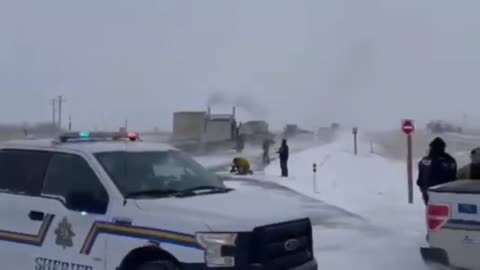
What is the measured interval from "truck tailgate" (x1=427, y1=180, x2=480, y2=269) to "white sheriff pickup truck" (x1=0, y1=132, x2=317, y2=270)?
1.17 metres

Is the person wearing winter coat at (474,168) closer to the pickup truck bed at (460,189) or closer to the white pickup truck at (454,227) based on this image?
the pickup truck bed at (460,189)

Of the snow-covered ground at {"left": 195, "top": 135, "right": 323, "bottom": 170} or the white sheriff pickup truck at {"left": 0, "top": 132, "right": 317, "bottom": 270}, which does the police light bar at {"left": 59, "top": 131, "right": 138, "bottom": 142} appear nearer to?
the white sheriff pickup truck at {"left": 0, "top": 132, "right": 317, "bottom": 270}

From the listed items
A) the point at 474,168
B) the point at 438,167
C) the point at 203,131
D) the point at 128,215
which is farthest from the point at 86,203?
the point at 203,131

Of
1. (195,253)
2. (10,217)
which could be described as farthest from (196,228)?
(10,217)

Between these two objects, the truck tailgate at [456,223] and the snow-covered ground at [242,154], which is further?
the snow-covered ground at [242,154]

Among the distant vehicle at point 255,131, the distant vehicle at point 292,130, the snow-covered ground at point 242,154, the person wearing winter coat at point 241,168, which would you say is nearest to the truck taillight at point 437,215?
the person wearing winter coat at point 241,168

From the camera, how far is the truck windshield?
7.09m

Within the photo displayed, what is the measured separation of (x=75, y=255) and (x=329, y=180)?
→ 22.7 meters

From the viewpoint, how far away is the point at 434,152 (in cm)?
1184

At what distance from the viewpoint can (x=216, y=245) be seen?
6.27 metres

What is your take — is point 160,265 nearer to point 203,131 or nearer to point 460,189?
point 460,189

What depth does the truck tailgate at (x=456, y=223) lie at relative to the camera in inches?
252

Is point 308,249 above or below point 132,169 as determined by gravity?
below

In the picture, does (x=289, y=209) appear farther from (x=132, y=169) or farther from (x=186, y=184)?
(x=132, y=169)
